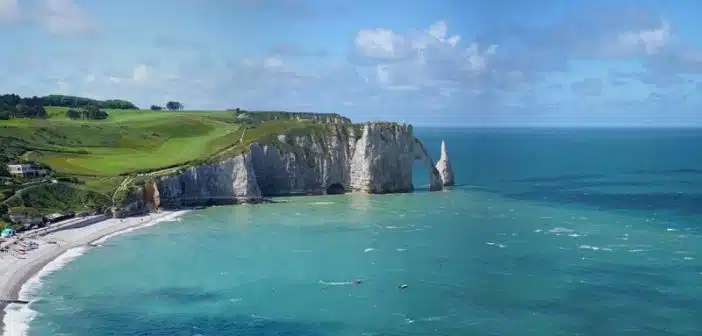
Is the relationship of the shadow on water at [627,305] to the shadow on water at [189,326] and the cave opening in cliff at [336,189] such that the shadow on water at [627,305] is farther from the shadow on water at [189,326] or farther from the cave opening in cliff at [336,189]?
the cave opening in cliff at [336,189]

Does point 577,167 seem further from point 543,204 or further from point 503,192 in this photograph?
point 543,204

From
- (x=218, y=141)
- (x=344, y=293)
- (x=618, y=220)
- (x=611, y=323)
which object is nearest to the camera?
(x=611, y=323)

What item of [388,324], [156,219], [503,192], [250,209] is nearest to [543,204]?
[503,192]

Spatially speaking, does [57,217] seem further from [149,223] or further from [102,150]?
[102,150]

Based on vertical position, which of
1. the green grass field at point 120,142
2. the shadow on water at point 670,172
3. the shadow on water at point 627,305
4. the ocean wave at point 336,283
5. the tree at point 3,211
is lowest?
the shadow on water at point 627,305

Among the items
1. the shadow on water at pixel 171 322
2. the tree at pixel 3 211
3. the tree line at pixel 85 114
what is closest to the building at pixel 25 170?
the tree at pixel 3 211

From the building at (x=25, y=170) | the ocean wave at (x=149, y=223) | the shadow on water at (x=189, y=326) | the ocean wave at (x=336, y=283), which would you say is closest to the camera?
the shadow on water at (x=189, y=326)

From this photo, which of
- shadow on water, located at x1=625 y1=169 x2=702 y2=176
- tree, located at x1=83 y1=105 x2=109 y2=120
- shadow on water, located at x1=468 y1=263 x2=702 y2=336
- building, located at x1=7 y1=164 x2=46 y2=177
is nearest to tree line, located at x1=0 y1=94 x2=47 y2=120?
tree, located at x1=83 y1=105 x2=109 y2=120

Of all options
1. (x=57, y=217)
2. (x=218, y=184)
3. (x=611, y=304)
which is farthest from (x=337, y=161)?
(x=611, y=304)
